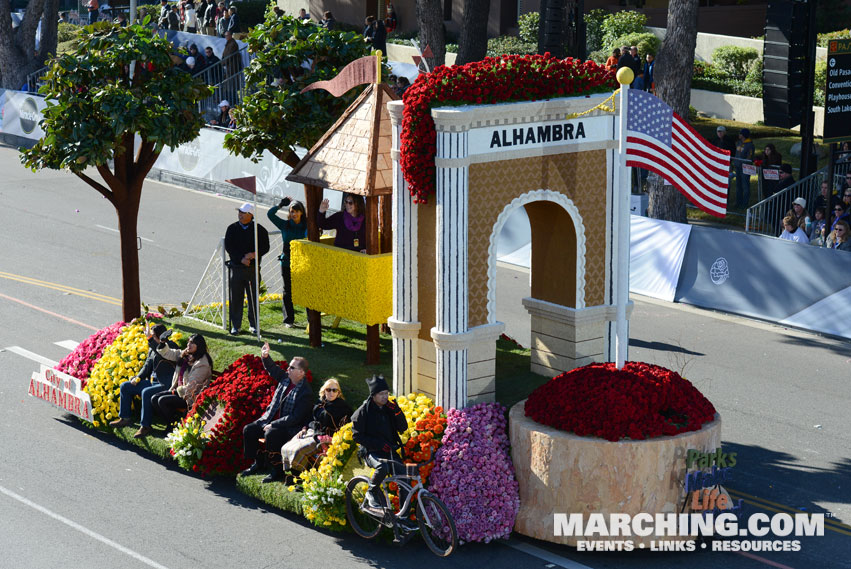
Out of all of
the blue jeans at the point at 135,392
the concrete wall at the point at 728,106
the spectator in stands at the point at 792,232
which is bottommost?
the blue jeans at the point at 135,392

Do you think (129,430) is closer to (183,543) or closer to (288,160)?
(183,543)

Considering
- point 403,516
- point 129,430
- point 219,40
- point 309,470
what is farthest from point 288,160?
point 219,40

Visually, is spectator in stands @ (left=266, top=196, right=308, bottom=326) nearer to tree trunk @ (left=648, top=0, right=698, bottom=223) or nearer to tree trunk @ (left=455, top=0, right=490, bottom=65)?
tree trunk @ (left=648, top=0, right=698, bottom=223)

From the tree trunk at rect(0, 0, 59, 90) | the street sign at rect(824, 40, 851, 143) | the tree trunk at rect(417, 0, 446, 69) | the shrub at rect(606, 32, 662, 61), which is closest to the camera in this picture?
the street sign at rect(824, 40, 851, 143)

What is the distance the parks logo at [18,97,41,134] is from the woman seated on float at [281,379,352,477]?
2490 centimetres

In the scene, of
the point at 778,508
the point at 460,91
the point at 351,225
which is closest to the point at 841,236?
the point at 778,508

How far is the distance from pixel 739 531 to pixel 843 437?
3.39 meters

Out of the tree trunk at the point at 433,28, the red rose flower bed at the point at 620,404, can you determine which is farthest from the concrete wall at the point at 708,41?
the red rose flower bed at the point at 620,404

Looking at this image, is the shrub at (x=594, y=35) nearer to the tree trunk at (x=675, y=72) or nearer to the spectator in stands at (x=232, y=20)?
the spectator in stands at (x=232, y=20)

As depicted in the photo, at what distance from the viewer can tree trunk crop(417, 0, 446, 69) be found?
3316 centimetres

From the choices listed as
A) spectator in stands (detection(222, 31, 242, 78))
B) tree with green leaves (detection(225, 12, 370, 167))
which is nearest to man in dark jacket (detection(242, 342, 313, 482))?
tree with green leaves (detection(225, 12, 370, 167))

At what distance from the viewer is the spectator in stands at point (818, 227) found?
21547mm

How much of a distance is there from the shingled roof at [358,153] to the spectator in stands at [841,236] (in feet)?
29.7

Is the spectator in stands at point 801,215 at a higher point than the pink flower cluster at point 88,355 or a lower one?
higher
